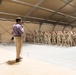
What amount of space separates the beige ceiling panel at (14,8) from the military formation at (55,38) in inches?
101

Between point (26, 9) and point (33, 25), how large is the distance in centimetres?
312

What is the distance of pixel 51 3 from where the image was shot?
1361 centimetres

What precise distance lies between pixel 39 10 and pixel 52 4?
1427 mm

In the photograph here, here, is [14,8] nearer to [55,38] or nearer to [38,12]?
[38,12]

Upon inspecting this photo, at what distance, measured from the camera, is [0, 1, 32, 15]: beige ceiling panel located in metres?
11.7

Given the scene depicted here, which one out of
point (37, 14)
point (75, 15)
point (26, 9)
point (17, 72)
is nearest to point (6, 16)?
point (26, 9)

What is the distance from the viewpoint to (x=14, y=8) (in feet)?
40.9

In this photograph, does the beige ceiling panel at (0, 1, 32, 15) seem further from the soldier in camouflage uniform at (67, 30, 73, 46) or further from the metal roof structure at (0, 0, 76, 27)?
the soldier in camouflage uniform at (67, 30, 73, 46)

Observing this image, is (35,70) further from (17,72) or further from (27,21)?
(27,21)

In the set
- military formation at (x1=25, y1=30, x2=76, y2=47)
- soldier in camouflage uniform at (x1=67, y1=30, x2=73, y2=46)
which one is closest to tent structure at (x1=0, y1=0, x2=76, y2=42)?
military formation at (x1=25, y1=30, x2=76, y2=47)

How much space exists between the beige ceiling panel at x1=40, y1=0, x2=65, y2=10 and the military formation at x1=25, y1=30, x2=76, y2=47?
2.98m

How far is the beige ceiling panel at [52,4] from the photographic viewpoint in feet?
43.6

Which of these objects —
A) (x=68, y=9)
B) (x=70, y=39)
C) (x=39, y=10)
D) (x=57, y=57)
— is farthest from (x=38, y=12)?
(x=57, y=57)

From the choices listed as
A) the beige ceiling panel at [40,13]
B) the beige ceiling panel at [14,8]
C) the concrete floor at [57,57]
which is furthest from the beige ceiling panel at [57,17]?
the concrete floor at [57,57]
